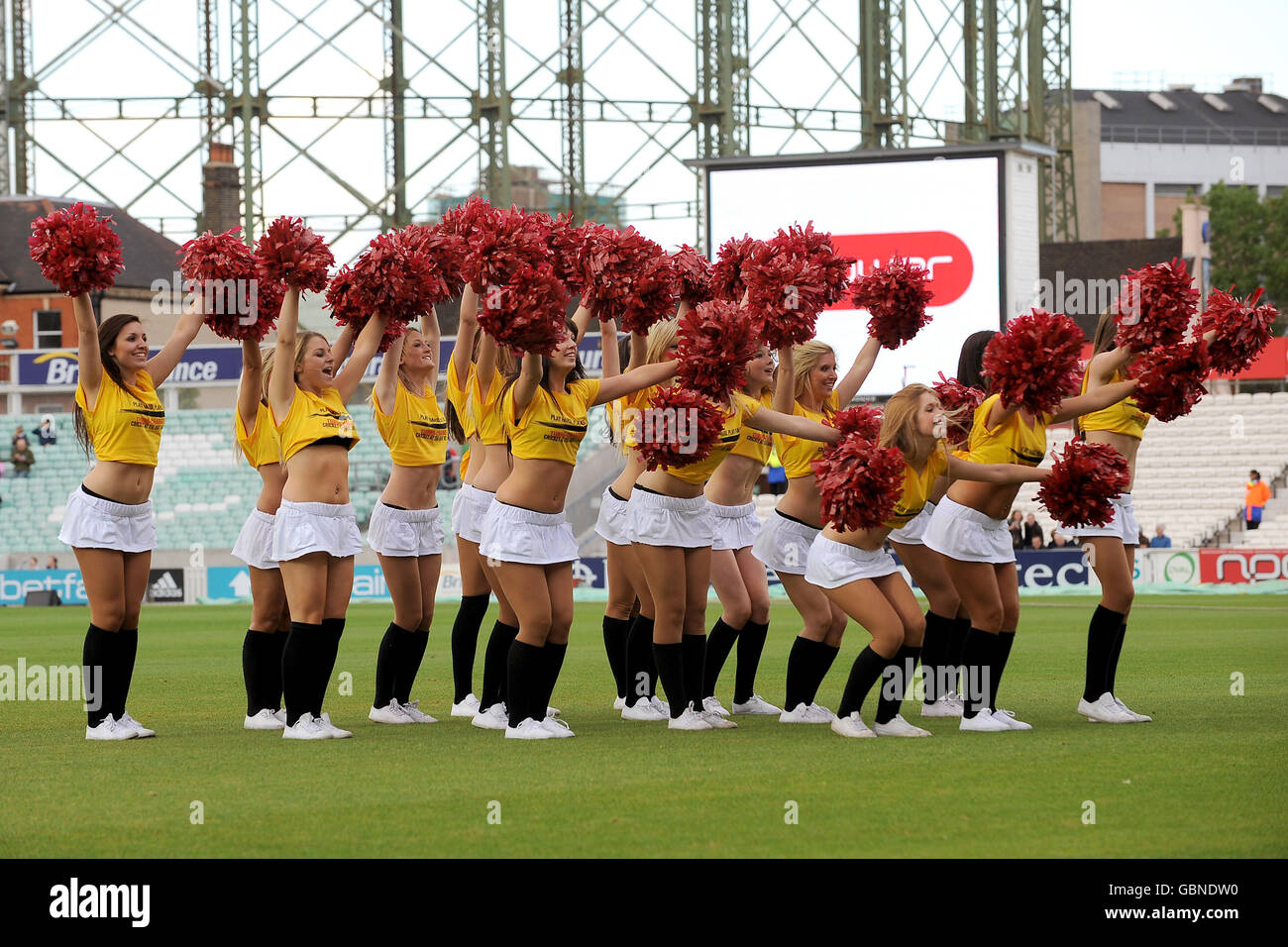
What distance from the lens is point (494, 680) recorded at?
8508 millimetres

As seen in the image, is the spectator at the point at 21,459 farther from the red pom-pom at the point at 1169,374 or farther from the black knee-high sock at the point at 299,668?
the red pom-pom at the point at 1169,374

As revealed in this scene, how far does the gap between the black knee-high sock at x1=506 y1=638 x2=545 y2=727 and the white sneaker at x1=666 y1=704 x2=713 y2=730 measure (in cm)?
76

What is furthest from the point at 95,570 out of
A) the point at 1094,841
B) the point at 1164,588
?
the point at 1164,588

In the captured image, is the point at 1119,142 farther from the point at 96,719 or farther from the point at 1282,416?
A: the point at 96,719

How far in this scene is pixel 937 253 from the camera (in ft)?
85.4

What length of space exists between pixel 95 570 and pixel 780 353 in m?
3.45

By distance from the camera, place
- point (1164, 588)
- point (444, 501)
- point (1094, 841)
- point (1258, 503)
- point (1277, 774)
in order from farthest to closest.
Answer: point (444, 501) → point (1258, 503) → point (1164, 588) → point (1277, 774) → point (1094, 841)

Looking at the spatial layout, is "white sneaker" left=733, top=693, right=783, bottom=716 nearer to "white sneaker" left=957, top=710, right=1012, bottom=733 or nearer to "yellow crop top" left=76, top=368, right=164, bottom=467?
"white sneaker" left=957, top=710, right=1012, bottom=733

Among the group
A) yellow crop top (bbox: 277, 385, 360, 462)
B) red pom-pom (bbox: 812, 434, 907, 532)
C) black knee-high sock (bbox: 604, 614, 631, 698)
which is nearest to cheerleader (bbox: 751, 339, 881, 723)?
red pom-pom (bbox: 812, 434, 907, 532)

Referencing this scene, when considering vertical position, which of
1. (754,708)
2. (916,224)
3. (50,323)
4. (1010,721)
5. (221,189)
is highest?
(221,189)

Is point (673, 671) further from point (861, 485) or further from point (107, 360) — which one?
point (107, 360)

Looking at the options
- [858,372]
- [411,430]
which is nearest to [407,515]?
[411,430]

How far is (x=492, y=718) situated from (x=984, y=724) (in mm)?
2444

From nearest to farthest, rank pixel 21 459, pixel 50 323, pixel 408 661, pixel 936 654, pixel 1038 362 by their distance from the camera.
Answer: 1. pixel 1038 362
2. pixel 408 661
3. pixel 936 654
4. pixel 21 459
5. pixel 50 323
